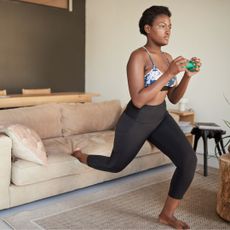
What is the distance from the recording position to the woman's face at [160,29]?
195 centimetres

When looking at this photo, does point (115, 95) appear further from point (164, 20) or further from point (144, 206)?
point (164, 20)

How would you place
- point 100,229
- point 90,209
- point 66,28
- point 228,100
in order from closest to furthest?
point 100,229 → point 90,209 → point 228,100 → point 66,28

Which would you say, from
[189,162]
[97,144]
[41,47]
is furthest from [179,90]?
[41,47]

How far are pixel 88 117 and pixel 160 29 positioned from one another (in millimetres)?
1791

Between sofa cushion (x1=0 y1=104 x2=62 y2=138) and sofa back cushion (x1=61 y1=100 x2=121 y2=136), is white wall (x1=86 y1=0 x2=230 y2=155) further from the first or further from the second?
sofa cushion (x1=0 y1=104 x2=62 y2=138)

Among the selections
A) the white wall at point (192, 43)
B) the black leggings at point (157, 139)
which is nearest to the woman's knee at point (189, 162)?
the black leggings at point (157, 139)

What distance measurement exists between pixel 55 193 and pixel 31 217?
34 centimetres

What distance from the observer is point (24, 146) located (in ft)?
7.83

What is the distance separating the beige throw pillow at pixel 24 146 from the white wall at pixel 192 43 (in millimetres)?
2505

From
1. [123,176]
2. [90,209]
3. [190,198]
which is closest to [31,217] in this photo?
[90,209]

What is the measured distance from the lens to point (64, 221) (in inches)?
89.1

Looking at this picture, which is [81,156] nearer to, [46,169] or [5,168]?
[46,169]

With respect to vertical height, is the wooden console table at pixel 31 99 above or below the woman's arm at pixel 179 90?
below

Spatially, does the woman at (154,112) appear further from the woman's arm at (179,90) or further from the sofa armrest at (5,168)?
the sofa armrest at (5,168)
